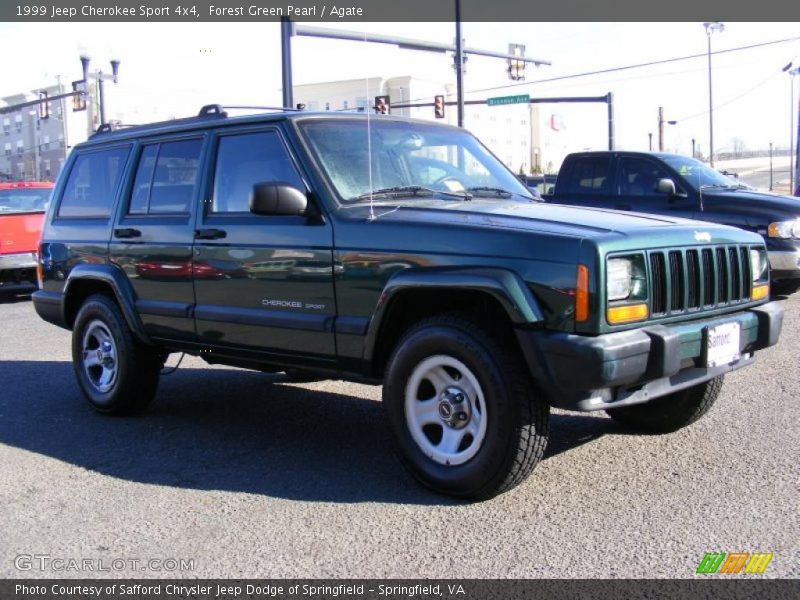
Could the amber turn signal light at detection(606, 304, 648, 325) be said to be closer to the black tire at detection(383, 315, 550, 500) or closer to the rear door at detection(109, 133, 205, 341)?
the black tire at detection(383, 315, 550, 500)

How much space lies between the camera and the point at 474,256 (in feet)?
12.4

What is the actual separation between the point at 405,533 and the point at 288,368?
1.57m

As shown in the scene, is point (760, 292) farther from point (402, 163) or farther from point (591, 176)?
point (591, 176)

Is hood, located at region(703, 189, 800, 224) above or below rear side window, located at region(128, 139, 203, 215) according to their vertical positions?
below

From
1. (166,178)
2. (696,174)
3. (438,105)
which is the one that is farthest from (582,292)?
(438,105)

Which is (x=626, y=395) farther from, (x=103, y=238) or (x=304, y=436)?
(x=103, y=238)

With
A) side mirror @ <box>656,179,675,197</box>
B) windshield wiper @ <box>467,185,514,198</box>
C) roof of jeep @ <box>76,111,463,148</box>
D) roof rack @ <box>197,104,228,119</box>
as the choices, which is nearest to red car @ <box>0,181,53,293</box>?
roof of jeep @ <box>76,111,463,148</box>

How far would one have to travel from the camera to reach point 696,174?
10.2 m

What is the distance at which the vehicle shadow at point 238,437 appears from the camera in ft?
14.2

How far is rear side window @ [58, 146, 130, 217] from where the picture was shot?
19.5ft

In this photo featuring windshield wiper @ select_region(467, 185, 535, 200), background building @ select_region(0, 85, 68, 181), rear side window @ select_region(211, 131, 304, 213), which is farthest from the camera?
background building @ select_region(0, 85, 68, 181)

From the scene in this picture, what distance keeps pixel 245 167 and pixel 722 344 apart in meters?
2.86

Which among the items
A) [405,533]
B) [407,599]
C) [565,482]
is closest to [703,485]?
[565,482]

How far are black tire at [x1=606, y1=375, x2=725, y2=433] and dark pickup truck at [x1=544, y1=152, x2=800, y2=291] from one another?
454 centimetres
